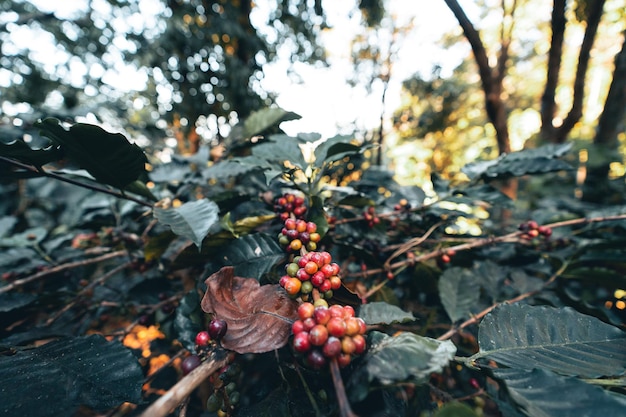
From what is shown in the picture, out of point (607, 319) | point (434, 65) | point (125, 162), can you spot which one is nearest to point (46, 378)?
point (125, 162)

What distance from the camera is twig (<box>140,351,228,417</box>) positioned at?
0.92ft

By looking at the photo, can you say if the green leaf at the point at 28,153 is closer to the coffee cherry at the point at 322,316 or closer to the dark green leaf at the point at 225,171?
the dark green leaf at the point at 225,171

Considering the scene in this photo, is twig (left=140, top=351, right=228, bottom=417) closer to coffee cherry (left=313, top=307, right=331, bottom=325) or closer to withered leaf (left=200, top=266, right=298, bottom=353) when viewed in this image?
withered leaf (left=200, top=266, right=298, bottom=353)

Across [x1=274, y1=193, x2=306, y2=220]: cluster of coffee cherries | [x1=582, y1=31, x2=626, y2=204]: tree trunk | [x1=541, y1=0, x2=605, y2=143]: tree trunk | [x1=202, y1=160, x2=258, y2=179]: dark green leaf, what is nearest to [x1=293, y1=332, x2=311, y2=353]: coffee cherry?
[x1=274, y1=193, x2=306, y2=220]: cluster of coffee cherries

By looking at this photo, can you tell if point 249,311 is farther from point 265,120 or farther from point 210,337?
point 265,120

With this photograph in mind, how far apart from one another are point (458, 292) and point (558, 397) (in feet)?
1.50

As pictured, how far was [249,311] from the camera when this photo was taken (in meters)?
0.47

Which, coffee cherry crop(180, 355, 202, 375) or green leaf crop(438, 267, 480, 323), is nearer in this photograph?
coffee cherry crop(180, 355, 202, 375)

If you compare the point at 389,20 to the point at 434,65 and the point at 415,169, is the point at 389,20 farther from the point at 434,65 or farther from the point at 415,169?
the point at 415,169

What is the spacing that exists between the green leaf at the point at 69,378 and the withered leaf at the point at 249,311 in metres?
0.16

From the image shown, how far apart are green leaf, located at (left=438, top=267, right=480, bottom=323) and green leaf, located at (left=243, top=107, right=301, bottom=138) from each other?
749mm

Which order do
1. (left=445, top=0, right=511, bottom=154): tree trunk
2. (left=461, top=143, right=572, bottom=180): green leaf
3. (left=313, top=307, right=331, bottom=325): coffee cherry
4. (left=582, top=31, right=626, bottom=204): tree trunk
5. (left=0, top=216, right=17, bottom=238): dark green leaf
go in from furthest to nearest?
(left=582, top=31, right=626, bottom=204): tree trunk, (left=445, top=0, right=511, bottom=154): tree trunk, (left=0, top=216, right=17, bottom=238): dark green leaf, (left=461, top=143, right=572, bottom=180): green leaf, (left=313, top=307, right=331, bottom=325): coffee cherry

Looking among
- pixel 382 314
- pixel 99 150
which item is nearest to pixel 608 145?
pixel 382 314

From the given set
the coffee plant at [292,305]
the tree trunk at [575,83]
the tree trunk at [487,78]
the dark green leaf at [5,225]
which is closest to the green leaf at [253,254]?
the coffee plant at [292,305]
